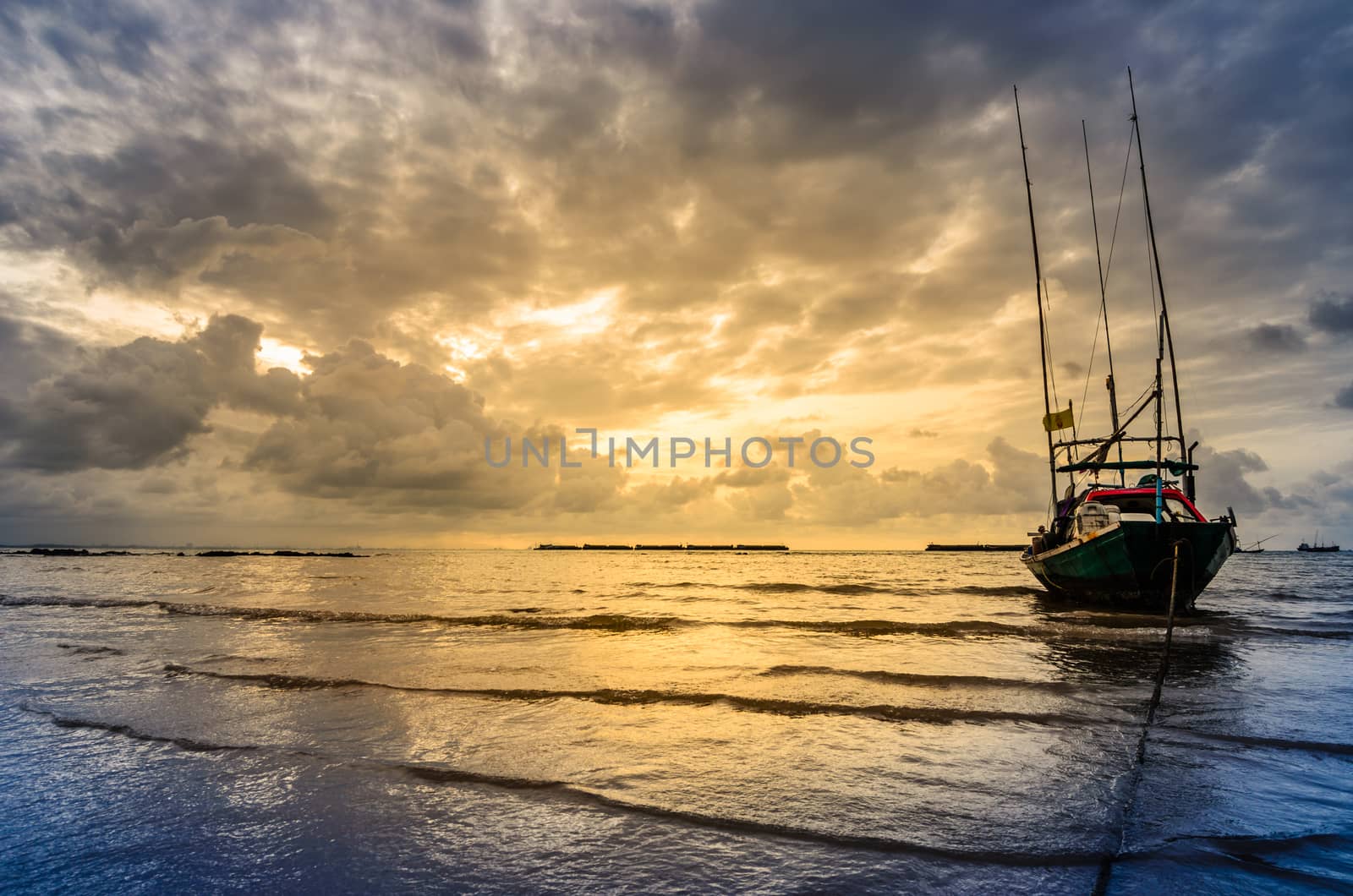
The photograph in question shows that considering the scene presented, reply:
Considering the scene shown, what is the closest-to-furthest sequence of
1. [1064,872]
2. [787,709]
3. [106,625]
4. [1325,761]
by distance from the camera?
[1064,872], [1325,761], [787,709], [106,625]

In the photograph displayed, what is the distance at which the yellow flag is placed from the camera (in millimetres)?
33656

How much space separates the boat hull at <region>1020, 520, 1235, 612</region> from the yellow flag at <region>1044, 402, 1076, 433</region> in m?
8.61

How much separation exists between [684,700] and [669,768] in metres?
3.57

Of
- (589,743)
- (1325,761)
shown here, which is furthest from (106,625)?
(1325,761)

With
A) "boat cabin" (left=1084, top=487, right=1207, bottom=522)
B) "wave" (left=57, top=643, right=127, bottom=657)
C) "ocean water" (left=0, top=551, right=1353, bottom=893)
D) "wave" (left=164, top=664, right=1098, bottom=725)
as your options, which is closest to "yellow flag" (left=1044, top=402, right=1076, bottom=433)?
"boat cabin" (left=1084, top=487, right=1207, bottom=522)

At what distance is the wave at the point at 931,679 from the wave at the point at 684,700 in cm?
218

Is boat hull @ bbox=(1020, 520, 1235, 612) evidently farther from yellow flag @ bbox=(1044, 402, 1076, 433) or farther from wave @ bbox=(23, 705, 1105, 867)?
wave @ bbox=(23, 705, 1105, 867)

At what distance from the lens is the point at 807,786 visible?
6281 millimetres

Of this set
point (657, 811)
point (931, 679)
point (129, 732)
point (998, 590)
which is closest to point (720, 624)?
point (931, 679)

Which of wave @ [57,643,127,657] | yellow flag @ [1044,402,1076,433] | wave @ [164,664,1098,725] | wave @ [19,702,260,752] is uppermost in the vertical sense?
yellow flag @ [1044,402,1076,433]

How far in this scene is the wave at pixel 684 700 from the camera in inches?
368

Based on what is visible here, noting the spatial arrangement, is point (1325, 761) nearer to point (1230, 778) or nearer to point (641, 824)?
point (1230, 778)

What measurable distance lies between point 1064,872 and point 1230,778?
367 cm

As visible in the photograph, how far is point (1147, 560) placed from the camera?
2444cm
